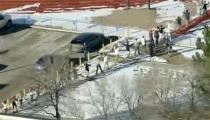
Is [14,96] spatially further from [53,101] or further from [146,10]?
[146,10]

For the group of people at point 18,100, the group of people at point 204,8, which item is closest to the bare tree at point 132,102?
the group of people at point 18,100

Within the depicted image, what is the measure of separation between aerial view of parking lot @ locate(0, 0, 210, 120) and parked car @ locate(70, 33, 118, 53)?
0.05 meters

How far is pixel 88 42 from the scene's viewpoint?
3831cm

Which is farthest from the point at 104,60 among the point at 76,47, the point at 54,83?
the point at 54,83

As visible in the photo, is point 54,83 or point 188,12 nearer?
point 54,83

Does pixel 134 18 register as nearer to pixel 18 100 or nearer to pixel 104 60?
pixel 104 60

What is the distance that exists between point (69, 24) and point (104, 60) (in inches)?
320

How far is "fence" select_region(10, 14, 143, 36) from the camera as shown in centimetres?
4153

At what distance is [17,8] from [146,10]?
378 inches

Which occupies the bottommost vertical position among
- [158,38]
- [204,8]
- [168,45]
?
[168,45]

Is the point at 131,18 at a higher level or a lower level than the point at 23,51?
higher

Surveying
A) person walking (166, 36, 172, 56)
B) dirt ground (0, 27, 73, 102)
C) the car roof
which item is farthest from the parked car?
person walking (166, 36, 172, 56)

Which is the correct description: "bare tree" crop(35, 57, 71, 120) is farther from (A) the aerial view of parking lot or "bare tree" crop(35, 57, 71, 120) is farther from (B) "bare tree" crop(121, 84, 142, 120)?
(B) "bare tree" crop(121, 84, 142, 120)

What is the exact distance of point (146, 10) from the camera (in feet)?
149
